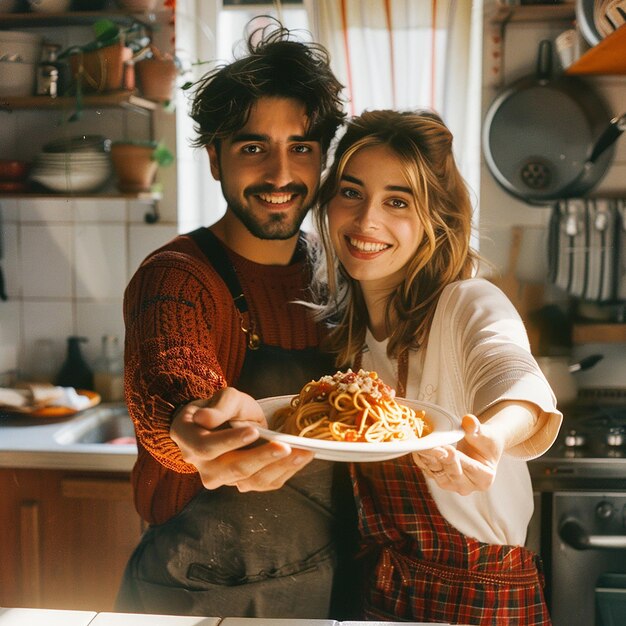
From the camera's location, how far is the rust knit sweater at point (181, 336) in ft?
2.60

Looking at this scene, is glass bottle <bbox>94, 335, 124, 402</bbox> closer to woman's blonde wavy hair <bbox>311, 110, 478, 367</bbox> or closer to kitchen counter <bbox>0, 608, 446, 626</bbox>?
woman's blonde wavy hair <bbox>311, 110, 478, 367</bbox>

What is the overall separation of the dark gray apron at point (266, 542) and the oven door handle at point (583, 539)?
1.54 feet

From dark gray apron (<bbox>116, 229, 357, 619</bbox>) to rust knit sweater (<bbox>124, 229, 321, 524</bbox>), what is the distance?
0.03 meters

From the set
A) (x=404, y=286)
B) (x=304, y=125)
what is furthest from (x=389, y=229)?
(x=304, y=125)

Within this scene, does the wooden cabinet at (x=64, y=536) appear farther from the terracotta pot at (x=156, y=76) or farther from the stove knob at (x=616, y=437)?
the stove knob at (x=616, y=437)

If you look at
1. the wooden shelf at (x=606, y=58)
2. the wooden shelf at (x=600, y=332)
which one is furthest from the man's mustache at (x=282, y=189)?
the wooden shelf at (x=600, y=332)

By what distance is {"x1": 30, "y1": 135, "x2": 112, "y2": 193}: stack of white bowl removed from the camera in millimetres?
1460

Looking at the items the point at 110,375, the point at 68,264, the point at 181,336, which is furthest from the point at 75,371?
the point at 181,336

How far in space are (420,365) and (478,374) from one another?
0.23 meters

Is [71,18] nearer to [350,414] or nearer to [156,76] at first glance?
[156,76]

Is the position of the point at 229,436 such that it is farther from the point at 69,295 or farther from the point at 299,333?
the point at 69,295

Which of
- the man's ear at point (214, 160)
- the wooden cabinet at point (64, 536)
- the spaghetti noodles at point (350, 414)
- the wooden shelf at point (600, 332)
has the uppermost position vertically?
the man's ear at point (214, 160)

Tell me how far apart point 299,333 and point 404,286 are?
0.17 m

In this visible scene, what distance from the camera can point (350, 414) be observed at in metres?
0.80
